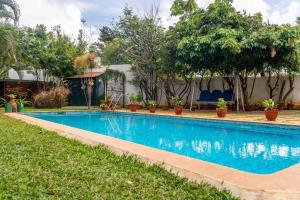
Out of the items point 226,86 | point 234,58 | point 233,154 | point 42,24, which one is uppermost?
point 42,24

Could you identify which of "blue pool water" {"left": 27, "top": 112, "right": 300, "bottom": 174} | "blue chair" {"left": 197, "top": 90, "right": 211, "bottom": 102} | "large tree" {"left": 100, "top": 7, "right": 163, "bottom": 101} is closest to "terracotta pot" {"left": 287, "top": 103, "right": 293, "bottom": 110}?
"blue chair" {"left": 197, "top": 90, "right": 211, "bottom": 102}

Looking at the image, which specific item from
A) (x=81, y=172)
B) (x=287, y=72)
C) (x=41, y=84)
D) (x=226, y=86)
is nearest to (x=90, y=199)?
(x=81, y=172)

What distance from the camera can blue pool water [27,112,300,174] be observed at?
18.4ft

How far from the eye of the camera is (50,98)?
18.0 metres

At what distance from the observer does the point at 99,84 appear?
20.3 metres

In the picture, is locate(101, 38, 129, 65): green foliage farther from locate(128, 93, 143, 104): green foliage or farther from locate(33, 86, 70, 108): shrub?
locate(33, 86, 70, 108): shrub

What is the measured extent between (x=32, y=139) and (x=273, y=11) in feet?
53.5

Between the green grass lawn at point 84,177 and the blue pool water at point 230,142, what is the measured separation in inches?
75.5

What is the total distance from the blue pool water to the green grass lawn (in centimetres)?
192

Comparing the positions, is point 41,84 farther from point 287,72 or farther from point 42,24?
point 287,72

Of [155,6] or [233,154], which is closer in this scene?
[233,154]

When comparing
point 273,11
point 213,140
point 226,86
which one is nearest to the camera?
point 213,140

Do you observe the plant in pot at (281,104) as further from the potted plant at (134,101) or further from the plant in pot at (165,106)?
the potted plant at (134,101)

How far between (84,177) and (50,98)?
15.2 meters
